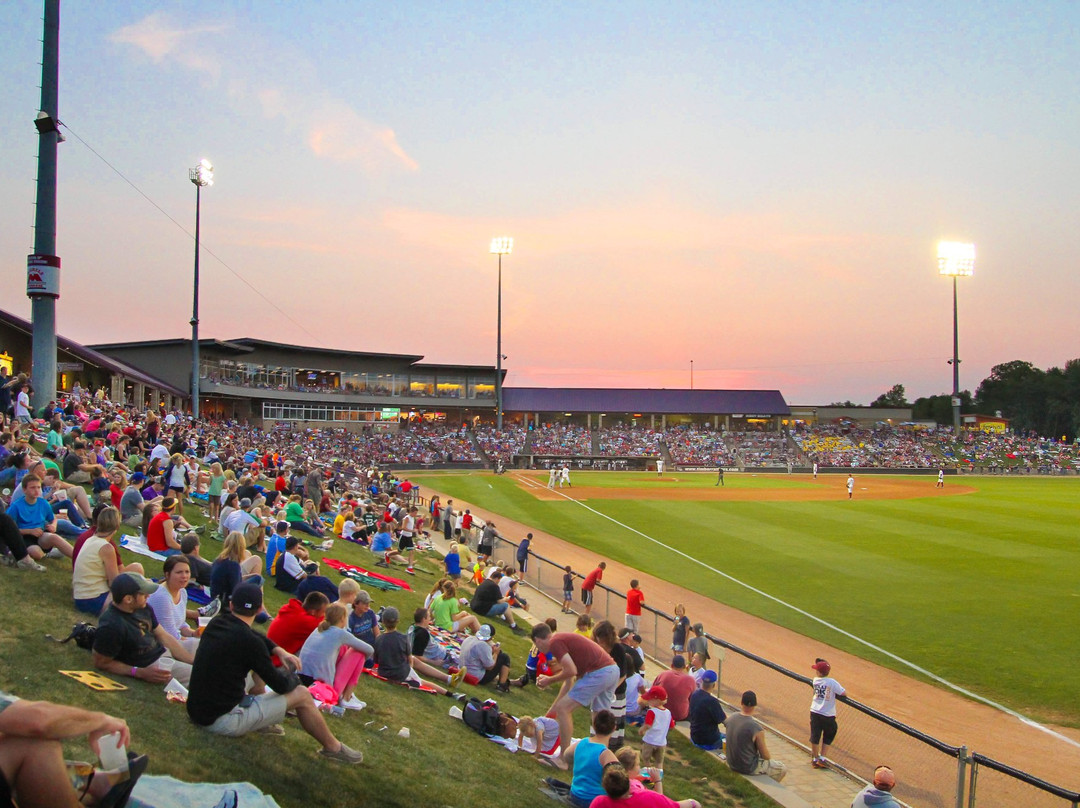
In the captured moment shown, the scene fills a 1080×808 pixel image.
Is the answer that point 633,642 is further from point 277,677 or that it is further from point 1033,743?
point 277,677

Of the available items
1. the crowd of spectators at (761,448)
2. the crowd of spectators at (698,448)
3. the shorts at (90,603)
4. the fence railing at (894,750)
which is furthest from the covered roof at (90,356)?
the crowd of spectators at (761,448)

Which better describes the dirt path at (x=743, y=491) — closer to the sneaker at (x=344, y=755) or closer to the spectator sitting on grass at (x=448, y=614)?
the spectator sitting on grass at (x=448, y=614)

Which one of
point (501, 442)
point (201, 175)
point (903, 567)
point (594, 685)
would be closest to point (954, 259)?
point (501, 442)

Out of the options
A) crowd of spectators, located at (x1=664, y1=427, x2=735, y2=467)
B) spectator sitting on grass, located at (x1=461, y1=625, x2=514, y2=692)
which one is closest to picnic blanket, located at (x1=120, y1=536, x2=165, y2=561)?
spectator sitting on grass, located at (x1=461, y1=625, x2=514, y2=692)

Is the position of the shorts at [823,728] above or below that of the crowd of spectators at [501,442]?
below

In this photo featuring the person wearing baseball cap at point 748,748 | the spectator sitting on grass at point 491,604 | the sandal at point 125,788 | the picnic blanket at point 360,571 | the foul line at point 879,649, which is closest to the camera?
the sandal at point 125,788

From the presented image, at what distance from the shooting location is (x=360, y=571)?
55.8 ft

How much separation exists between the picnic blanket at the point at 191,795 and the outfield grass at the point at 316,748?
48 centimetres

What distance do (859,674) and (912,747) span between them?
641 cm

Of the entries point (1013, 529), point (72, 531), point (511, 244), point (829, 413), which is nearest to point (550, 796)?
point (72, 531)

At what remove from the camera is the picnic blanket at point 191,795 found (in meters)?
5.04

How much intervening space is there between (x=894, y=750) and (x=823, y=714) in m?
1.06

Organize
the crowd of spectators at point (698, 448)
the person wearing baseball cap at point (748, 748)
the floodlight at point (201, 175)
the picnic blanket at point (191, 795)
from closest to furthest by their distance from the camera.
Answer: the picnic blanket at point (191, 795)
the person wearing baseball cap at point (748, 748)
the floodlight at point (201, 175)
the crowd of spectators at point (698, 448)

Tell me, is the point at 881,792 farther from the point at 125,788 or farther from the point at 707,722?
the point at 125,788
